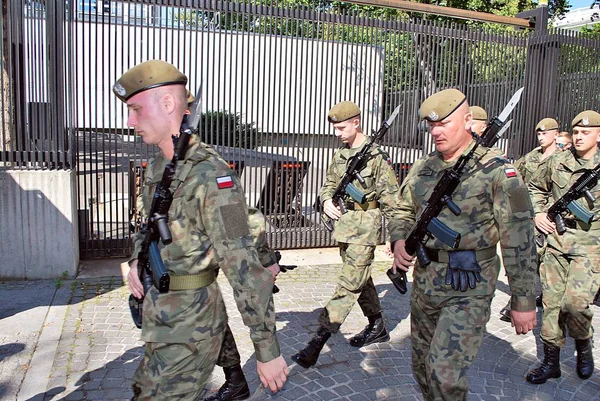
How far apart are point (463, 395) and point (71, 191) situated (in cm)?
504

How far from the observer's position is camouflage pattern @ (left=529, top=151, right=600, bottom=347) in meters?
4.21

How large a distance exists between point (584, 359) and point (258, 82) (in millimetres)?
5135

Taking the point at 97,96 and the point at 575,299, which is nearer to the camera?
the point at 575,299

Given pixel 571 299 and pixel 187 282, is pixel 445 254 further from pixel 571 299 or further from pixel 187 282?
pixel 571 299

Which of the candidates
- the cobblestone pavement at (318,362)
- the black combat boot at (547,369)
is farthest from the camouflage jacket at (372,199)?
the black combat boot at (547,369)

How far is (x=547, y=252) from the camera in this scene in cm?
455

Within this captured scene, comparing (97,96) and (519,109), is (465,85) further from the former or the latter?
(97,96)

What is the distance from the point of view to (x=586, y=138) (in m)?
4.49

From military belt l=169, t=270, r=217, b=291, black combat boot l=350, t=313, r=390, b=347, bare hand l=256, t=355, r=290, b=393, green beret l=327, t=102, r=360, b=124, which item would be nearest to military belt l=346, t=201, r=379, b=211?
green beret l=327, t=102, r=360, b=124

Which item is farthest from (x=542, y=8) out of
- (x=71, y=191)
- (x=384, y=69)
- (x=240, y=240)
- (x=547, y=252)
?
(x=240, y=240)

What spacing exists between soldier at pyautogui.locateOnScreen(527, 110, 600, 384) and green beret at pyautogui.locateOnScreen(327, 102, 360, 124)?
1777mm

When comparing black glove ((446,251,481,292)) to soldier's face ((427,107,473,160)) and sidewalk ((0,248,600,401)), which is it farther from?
sidewalk ((0,248,600,401))

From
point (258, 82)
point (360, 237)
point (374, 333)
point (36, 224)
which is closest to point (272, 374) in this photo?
point (360, 237)

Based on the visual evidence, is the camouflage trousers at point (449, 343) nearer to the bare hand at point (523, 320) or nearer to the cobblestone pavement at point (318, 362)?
the bare hand at point (523, 320)
